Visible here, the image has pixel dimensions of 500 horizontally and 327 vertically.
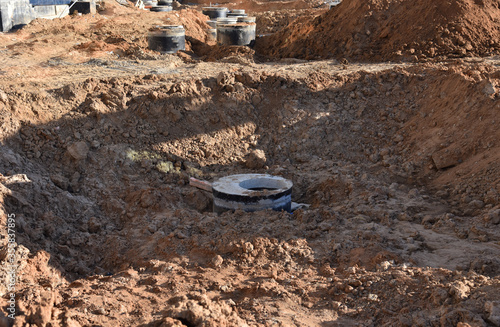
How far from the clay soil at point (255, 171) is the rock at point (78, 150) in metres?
0.02

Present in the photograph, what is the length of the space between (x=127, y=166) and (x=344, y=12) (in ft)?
26.2

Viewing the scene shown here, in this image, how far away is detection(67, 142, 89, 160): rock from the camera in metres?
7.87

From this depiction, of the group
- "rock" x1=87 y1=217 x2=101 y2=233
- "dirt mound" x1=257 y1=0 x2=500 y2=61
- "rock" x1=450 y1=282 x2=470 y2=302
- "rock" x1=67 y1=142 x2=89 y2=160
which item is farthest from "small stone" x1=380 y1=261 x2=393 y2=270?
"dirt mound" x1=257 y1=0 x2=500 y2=61

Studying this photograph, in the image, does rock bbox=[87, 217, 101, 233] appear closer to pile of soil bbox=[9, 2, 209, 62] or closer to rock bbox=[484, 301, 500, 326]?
rock bbox=[484, 301, 500, 326]

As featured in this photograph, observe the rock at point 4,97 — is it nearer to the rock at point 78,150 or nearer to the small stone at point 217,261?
the rock at point 78,150

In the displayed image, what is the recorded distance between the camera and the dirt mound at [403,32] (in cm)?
1199

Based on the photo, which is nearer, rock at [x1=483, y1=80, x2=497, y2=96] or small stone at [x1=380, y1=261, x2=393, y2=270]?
small stone at [x1=380, y1=261, x2=393, y2=270]

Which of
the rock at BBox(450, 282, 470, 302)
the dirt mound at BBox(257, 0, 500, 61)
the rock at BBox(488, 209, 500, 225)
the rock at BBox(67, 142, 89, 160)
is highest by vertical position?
the dirt mound at BBox(257, 0, 500, 61)

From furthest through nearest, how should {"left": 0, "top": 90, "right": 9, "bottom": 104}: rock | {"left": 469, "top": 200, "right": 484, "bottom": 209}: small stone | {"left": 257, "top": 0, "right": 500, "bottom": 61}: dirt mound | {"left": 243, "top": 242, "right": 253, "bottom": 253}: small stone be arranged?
{"left": 257, "top": 0, "right": 500, "bottom": 61}: dirt mound
{"left": 0, "top": 90, "right": 9, "bottom": 104}: rock
{"left": 469, "top": 200, "right": 484, "bottom": 209}: small stone
{"left": 243, "top": 242, "right": 253, "bottom": 253}: small stone

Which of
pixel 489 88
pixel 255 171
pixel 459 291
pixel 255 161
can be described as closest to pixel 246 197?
pixel 255 171

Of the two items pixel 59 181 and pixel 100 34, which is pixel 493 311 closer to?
pixel 59 181

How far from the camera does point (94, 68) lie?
10688 millimetres

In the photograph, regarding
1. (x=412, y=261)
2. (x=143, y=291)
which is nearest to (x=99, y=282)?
(x=143, y=291)

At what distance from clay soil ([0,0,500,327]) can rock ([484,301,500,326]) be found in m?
0.01
